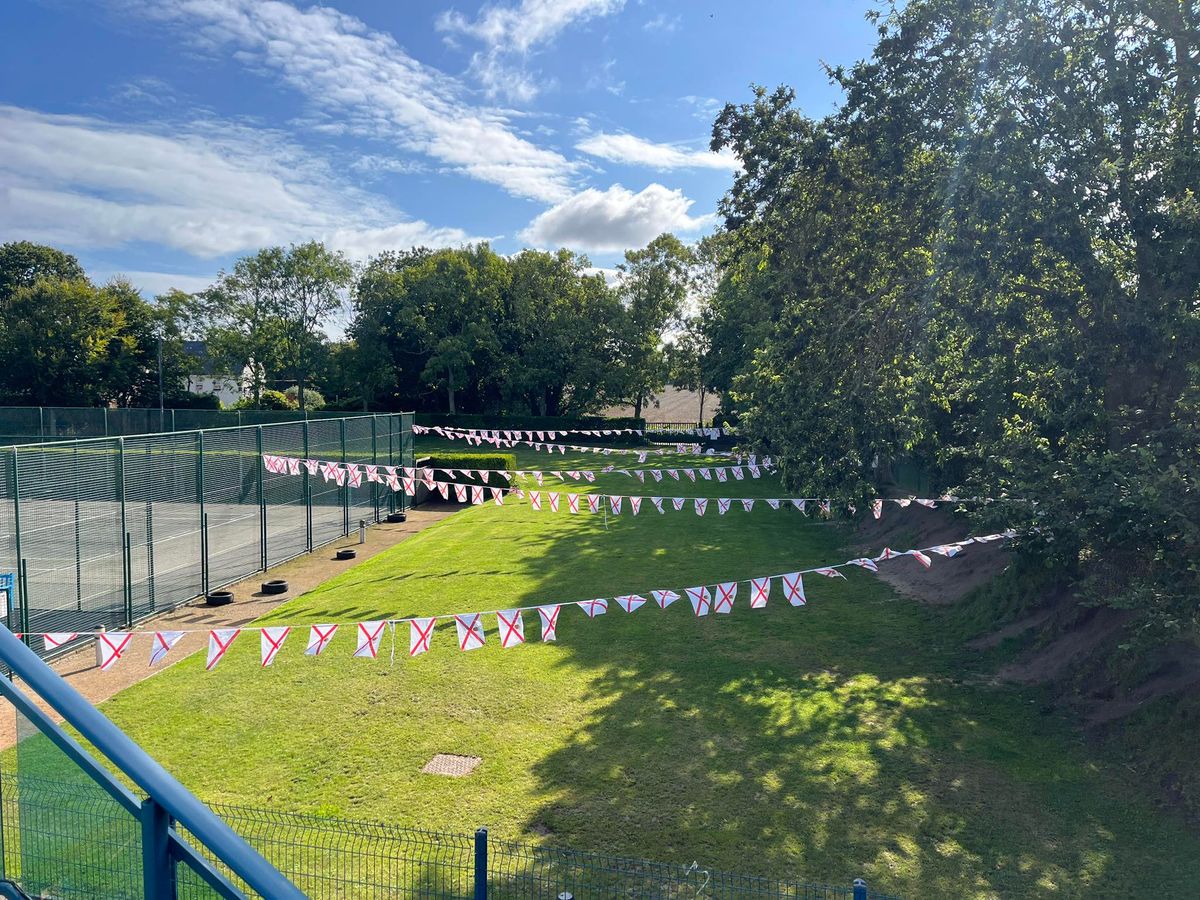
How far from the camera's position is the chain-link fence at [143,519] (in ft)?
38.9

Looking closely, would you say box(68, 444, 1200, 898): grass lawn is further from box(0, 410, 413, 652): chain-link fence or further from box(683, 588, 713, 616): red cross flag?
box(0, 410, 413, 652): chain-link fence

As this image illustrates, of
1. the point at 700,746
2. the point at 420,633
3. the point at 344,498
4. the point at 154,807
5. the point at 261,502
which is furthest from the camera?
the point at 344,498

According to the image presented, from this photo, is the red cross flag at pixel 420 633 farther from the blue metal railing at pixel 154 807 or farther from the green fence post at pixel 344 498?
the green fence post at pixel 344 498

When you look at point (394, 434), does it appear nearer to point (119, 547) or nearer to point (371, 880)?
point (119, 547)

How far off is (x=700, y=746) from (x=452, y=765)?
2856mm

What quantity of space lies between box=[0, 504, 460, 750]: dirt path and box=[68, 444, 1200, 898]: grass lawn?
1.89 ft

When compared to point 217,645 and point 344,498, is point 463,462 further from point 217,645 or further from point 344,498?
point 217,645

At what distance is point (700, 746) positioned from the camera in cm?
933

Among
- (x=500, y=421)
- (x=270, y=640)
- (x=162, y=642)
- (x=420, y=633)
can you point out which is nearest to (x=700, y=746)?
(x=420, y=633)

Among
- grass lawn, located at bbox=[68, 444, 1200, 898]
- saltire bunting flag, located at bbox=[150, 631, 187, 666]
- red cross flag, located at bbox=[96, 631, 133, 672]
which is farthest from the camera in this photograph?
saltire bunting flag, located at bbox=[150, 631, 187, 666]

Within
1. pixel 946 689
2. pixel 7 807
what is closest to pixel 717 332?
pixel 946 689

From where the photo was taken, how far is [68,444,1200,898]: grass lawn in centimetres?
732

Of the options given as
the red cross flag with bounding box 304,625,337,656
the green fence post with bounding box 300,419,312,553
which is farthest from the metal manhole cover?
the green fence post with bounding box 300,419,312,553

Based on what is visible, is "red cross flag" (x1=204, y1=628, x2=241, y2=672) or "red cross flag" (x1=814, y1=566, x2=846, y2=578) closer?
"red cross flag" (x1=204, y1=628, x2=241, y2=672)
